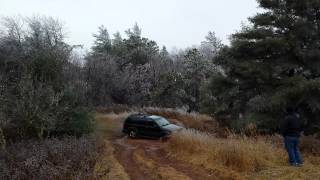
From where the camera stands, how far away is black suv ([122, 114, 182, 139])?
28.8 meters

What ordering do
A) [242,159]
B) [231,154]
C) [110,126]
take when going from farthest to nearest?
[110,126] < [231,154] < [242,159]

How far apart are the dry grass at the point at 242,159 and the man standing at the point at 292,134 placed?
31cm

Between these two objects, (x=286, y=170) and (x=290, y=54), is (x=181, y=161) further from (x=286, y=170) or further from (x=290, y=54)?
(x=290, y=54)

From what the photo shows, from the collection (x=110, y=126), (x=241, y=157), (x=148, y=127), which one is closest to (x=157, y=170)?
(x=241, y=157)

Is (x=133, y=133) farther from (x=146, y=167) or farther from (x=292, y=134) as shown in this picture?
(x=292, y=134)

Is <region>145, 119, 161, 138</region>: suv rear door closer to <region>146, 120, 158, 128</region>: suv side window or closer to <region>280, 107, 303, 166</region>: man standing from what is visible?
<region>146, 120, 158, 128</region>: suv side window

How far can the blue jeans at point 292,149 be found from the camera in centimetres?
1373

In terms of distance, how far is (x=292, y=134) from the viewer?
13766mm

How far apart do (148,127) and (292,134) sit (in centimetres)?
1651

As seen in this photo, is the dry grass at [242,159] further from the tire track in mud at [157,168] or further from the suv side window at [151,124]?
the suv side window at [151,124]

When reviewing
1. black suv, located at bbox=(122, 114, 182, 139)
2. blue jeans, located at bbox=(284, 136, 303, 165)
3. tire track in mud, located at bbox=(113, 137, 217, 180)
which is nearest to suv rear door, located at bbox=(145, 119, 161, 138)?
black suv, located at bbox=(122, 114, 182, 139)

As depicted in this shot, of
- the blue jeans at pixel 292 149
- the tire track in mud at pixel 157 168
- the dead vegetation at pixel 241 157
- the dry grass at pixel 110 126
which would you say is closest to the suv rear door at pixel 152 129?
the dry grass at pixel 110 126

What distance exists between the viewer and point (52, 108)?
22.4m

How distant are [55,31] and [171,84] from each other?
1660cm
